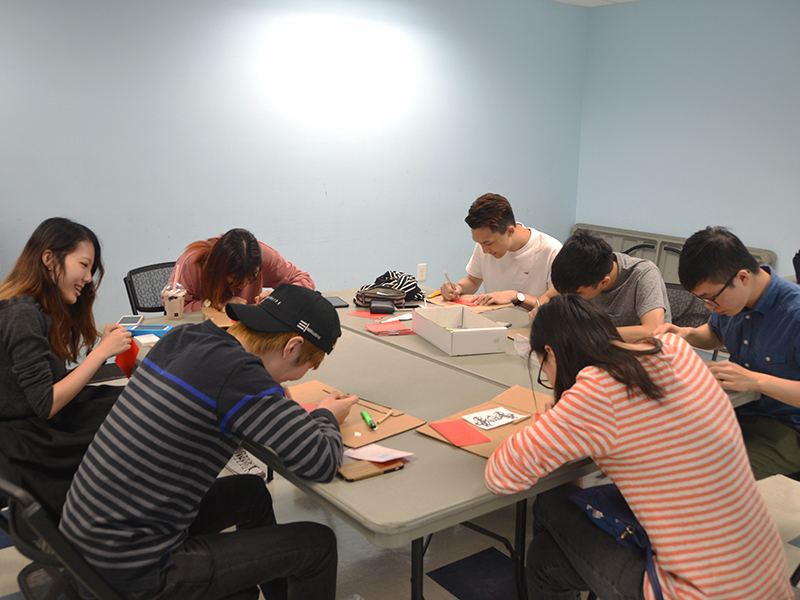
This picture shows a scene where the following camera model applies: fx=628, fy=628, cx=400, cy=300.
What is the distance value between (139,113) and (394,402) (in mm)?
2862

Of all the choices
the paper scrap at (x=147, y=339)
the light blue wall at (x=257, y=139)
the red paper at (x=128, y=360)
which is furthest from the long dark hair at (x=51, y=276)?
the light blue wall at (x=257, y=139)

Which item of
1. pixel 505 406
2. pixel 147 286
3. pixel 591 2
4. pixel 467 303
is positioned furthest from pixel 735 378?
pixel 591 2

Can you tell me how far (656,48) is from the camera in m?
5.07

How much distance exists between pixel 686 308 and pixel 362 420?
1995 mm

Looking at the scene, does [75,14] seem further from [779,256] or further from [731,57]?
[779,256]

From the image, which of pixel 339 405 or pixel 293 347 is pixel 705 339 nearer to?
pixel 339 405

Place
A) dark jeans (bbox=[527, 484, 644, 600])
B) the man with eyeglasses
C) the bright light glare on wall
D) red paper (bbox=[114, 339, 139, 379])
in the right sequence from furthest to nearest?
the bright light glare on wall → red paper (bbox=[114, 339, 139, 379]) → the man with eyeglasses → dark jeans (bbox=[527, 484, 644, 600])

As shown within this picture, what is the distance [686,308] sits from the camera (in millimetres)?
3037

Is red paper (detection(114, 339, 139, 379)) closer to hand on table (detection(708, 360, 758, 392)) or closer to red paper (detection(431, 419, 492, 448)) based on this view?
red paper (detection(431, 419, 492, 448))

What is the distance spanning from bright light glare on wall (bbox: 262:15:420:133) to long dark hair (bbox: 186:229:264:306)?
1832 millimetres

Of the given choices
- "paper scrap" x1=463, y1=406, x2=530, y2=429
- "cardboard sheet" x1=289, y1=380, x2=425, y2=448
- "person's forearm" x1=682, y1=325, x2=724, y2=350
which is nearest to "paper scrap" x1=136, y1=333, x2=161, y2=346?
"cardboard sheet" x1=289, y1=380, x2=425, y2=448

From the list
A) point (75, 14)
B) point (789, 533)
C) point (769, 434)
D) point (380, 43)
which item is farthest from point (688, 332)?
point (75, 14)

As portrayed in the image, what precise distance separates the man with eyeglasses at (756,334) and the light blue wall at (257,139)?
121 inches

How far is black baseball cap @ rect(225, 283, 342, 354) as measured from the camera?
149 cm
